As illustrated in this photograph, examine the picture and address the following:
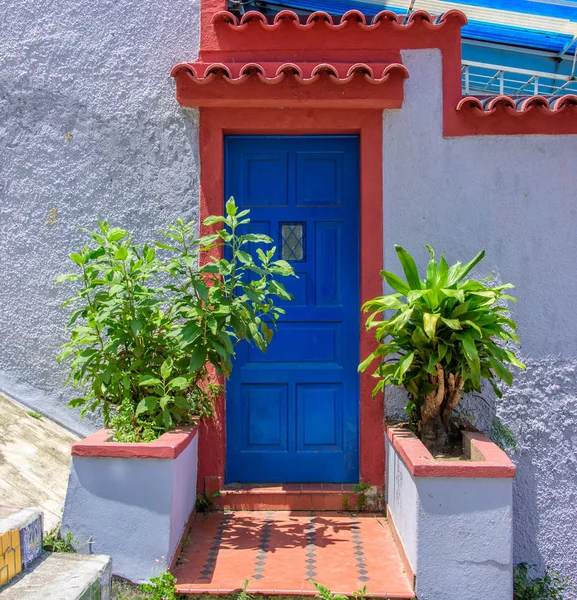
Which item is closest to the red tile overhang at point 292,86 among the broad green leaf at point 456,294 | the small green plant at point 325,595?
the broad green leaf at point 456,294

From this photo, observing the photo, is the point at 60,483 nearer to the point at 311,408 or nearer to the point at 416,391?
the point at 311,408

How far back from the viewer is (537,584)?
4910mm

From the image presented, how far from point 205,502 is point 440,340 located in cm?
200

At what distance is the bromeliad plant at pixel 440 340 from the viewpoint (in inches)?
174

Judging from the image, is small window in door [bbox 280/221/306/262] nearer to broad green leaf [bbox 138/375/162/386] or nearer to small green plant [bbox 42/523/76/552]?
broad green leaf [bbox 138/375/162/386]

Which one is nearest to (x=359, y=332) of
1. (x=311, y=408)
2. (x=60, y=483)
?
(x=311, y=408)

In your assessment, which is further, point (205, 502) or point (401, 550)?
point (205, 502)

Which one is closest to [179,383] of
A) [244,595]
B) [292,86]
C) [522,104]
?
[244,595]

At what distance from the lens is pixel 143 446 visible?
4.18 meters

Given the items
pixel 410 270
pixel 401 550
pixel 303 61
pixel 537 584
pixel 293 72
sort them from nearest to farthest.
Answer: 1. pixel 401 550
2. pixel 410 270
3. pixel 537 584
4. pixel 293 72
5. pixel 303 61

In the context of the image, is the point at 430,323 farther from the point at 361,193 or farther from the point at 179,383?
the point at 179,383

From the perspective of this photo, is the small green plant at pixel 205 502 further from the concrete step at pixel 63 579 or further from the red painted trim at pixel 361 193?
the concrete step at pixel 63 579

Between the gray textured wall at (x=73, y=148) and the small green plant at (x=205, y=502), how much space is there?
0.97 meters

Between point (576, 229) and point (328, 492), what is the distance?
253cm
